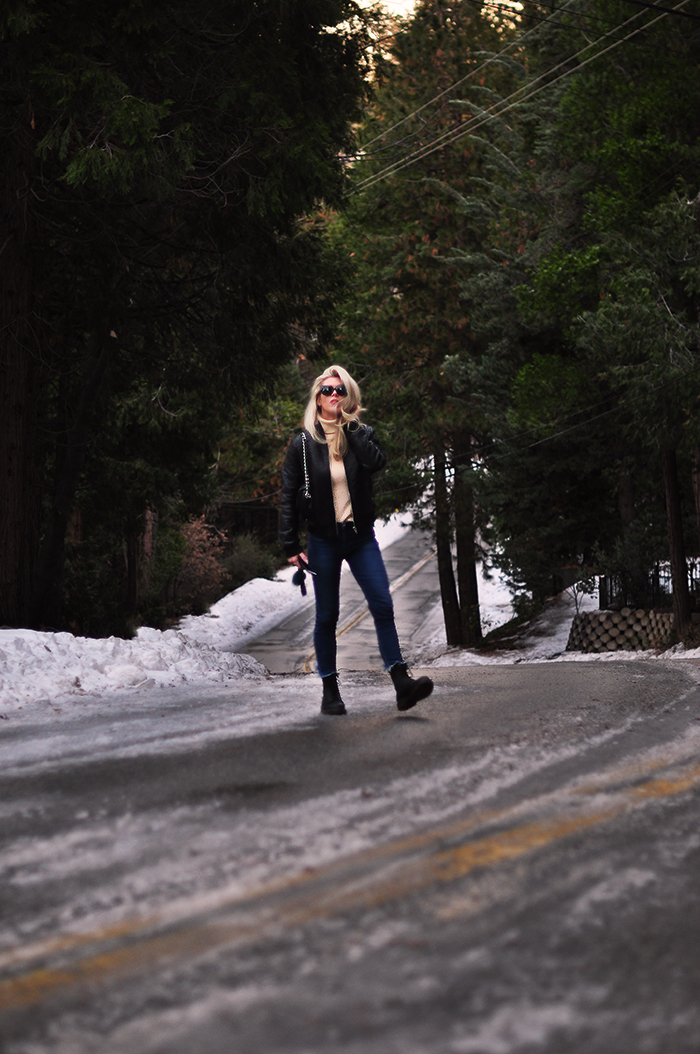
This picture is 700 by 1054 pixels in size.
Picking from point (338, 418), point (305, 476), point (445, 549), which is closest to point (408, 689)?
point (305, 476)

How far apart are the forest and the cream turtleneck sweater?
487cm

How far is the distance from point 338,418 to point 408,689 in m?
1.76

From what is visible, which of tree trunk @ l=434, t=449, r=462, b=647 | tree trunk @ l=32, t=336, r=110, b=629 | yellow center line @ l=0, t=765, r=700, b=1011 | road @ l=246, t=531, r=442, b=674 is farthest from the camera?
road @ l=246, t=531, r=442, b=674

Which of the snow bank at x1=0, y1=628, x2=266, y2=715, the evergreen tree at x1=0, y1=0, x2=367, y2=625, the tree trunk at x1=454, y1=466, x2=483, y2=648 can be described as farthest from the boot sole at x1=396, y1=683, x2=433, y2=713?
the tree trunk at x1=454, y1=466, x2=483, y2=648

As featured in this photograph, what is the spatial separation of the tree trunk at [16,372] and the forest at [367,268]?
0.03 meters

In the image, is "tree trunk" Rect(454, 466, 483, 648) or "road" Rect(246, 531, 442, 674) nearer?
"tree trunk" Rect(454, 466, 483, 648)

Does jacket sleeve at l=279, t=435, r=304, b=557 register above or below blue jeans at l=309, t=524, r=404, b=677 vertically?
above

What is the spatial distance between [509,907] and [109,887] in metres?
1.27

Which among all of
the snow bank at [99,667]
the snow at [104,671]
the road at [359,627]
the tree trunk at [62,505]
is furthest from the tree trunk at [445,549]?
the snow bank at [99,667]

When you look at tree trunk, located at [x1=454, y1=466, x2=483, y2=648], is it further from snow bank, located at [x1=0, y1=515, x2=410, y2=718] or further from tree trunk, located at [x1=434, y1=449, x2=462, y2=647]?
snow bank, located at [x1=0, y1=515, x2=410, y2=718]

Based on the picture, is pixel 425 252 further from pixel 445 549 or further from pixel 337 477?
pixel 337 477

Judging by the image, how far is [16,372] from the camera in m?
12.6

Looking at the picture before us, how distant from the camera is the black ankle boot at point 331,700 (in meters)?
6.79

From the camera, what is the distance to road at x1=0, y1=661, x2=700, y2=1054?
2.46 m
